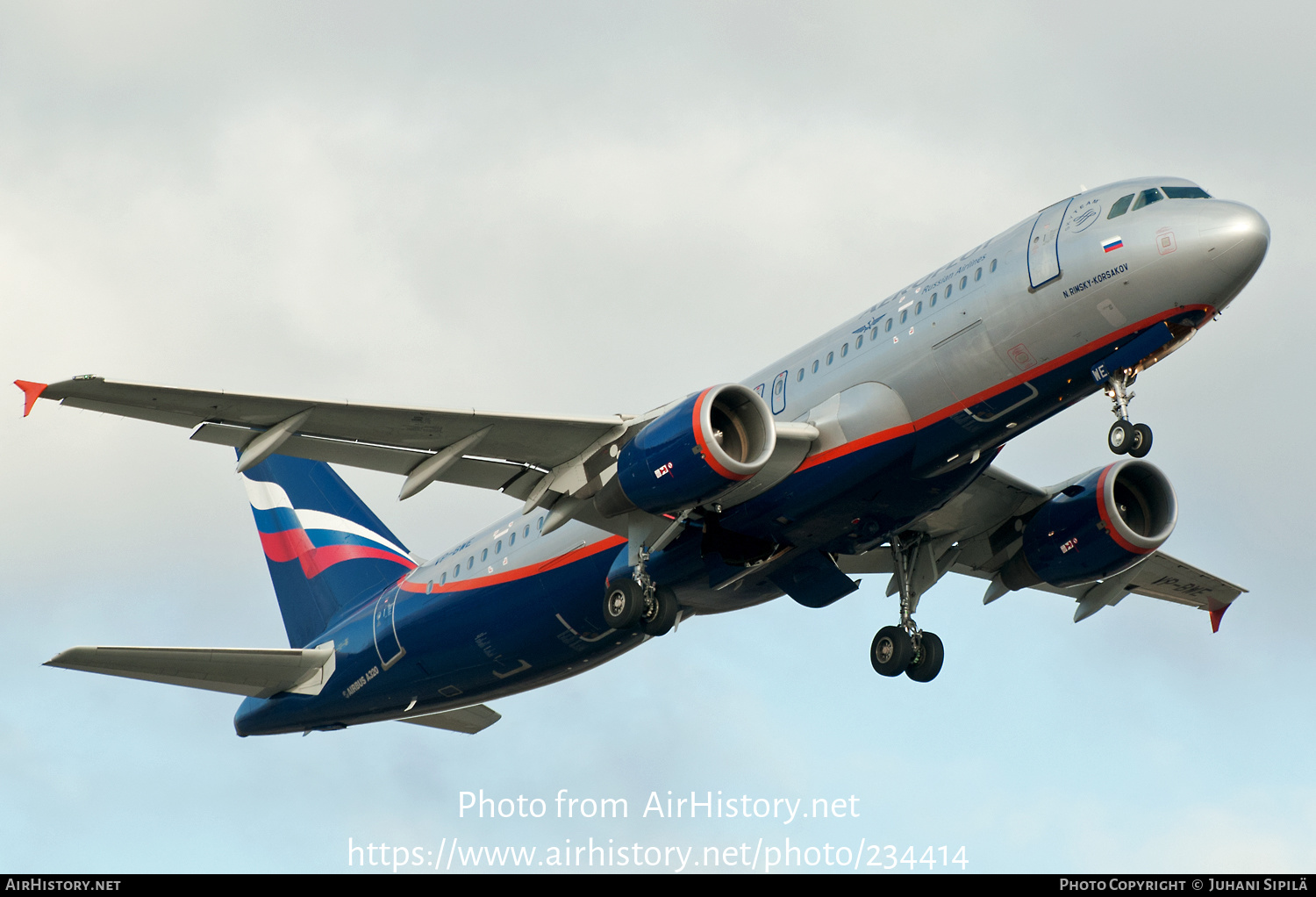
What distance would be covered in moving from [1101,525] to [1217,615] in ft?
24.0

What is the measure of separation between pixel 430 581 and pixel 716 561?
24.7ft

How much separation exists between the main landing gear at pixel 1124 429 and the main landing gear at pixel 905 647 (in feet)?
19.5

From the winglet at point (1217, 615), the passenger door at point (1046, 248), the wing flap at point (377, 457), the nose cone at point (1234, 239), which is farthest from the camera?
the winglet at point (1217, 615)

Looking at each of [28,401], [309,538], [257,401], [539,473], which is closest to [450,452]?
[539,473]

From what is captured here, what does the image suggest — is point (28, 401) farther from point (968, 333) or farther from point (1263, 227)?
point (1263, 227)

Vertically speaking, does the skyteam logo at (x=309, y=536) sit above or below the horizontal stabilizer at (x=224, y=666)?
above

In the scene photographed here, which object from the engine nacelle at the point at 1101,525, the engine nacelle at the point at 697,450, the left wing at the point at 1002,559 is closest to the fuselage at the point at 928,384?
the engine nacelle at the point at 697,450

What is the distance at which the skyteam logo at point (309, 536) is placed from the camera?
110 ft

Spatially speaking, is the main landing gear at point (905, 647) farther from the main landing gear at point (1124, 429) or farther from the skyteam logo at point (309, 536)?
the skyteam logo at point (309, 536)

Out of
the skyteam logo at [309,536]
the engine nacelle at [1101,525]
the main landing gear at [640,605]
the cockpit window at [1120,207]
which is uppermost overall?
the skyteam logo at [309,536]

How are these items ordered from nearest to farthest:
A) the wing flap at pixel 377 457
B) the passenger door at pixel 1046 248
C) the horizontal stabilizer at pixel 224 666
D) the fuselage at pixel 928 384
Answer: the fuselage at pixel 928 384 → the passenger door at pixel 1046 248 → the wing flap at pixel 377 457 → the horizontal stabilizer at pixel 224 666

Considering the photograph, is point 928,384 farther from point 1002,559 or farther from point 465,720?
point 465,720

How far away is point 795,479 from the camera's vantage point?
2264cm

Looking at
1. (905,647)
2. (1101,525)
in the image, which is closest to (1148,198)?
(1101,525)
